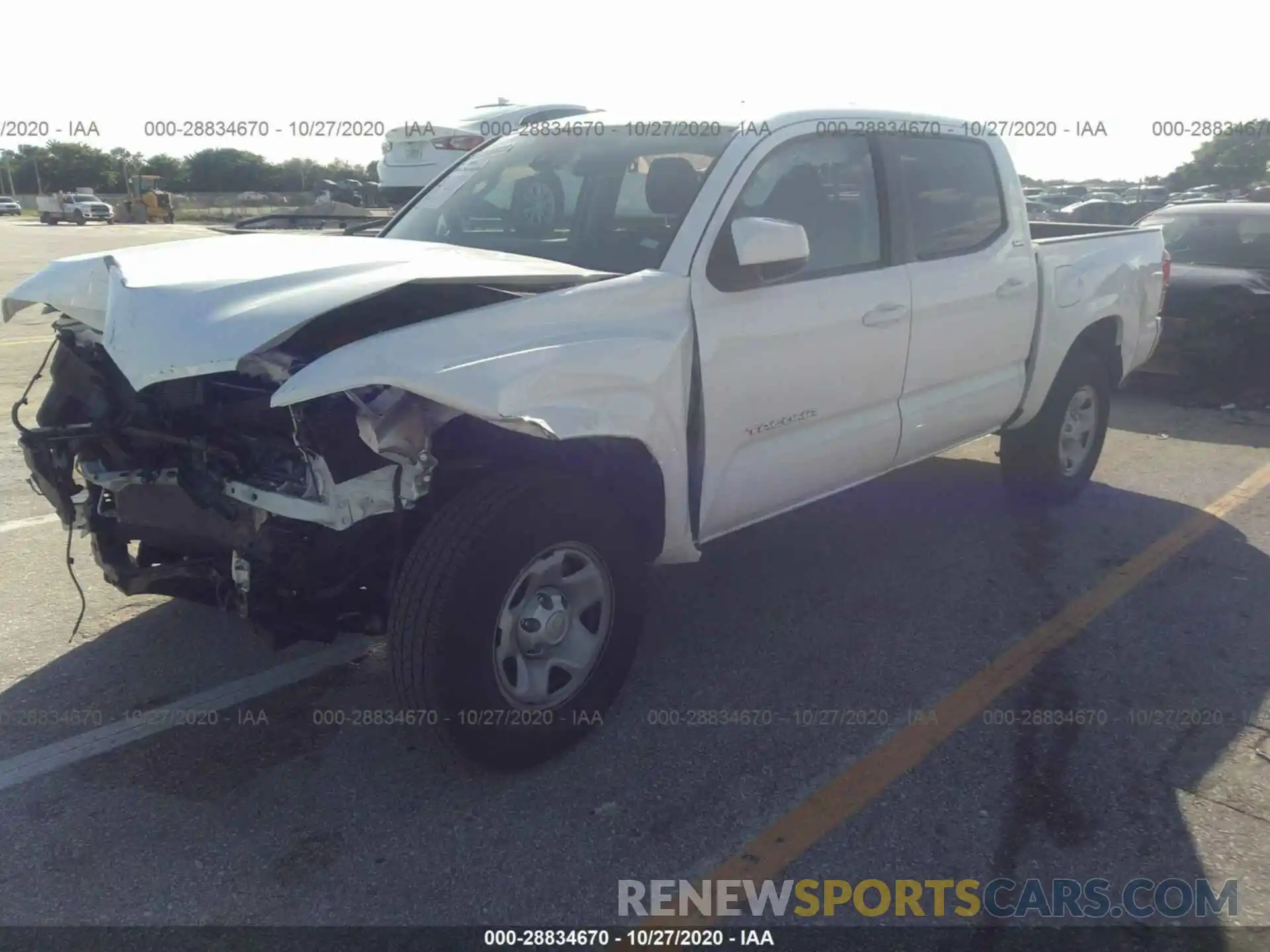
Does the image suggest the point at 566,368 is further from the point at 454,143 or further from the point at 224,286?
the point at 454,143

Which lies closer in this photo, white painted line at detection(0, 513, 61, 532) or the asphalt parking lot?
the asphalt parking lot

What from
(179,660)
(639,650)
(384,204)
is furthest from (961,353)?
(384,204)

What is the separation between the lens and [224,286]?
3.03 meters

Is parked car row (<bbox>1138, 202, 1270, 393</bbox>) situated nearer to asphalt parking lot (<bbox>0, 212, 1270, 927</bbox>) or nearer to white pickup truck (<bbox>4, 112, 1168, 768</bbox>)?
asphalt parking lot (<bbox>0, 212, 1270, 927</bbox>)

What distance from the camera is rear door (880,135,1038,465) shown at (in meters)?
4.56

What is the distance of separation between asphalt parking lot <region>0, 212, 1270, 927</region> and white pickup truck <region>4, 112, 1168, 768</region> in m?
0.39

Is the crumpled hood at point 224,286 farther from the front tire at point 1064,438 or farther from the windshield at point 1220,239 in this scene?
the windshield at point 1220,239

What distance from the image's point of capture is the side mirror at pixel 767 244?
3.51 m

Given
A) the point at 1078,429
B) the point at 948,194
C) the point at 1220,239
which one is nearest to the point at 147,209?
the point at 1220,239

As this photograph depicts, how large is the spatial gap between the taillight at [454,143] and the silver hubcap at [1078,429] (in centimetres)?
988

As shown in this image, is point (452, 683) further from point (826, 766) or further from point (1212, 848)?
point (1212, 848)

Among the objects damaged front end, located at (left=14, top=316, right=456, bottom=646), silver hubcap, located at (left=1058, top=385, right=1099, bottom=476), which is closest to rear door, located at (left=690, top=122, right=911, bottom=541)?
damaged front end, located at (left=14, top=316, right=456, bottom=646)

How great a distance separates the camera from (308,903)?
106 inches

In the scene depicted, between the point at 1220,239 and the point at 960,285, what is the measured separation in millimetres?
6203
